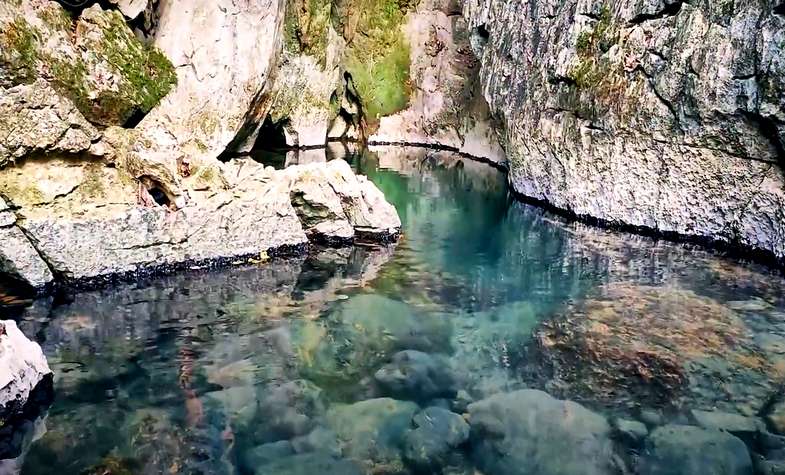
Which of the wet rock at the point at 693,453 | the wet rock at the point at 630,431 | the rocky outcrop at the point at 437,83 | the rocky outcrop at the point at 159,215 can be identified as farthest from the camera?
the rocky outcrop at the point at 437,83

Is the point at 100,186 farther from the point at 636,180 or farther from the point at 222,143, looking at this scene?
the point at 636,180

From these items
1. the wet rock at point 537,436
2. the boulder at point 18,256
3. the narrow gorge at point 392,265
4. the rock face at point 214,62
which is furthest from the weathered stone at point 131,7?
the wet rock at point 537,436

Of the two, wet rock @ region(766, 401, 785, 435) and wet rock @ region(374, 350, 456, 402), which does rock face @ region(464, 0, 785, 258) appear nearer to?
wet rock @ region(766, 401, 785, 435)

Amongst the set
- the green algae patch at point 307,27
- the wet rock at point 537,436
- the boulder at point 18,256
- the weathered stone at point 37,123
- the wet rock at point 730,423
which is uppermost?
the green algae patch at point 307,27

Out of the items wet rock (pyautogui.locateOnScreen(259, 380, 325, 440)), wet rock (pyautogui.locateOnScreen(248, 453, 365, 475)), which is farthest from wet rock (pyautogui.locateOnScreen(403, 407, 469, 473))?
wet rock (pyautogui.locateOnScreen(259, 380, 325, 440))

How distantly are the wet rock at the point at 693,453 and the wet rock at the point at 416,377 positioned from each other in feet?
6.96

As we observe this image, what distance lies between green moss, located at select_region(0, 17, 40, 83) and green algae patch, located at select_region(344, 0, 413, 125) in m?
22.0

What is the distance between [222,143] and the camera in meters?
16.7

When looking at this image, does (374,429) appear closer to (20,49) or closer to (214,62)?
(20,49)

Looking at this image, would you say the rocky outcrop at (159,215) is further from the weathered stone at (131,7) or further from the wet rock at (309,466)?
the wet rock at (309,466)

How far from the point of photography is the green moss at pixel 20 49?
954 centimetres

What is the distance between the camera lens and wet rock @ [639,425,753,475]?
579 cm

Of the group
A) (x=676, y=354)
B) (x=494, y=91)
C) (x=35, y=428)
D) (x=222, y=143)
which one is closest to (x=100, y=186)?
(x=35, y=428)

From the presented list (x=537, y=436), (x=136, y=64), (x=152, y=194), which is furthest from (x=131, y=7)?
(x=537, y=436)
